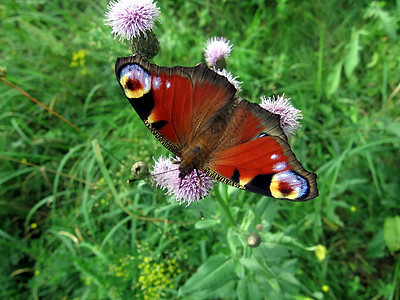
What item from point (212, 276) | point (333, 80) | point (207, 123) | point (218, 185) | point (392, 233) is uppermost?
point (333, 80)

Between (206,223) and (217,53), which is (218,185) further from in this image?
(217,53)

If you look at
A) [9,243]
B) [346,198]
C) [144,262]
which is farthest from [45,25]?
[346,198]

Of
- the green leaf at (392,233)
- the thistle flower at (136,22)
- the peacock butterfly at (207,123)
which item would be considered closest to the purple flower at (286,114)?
the peacock butterfly at (207,123)

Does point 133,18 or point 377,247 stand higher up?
point 133,18

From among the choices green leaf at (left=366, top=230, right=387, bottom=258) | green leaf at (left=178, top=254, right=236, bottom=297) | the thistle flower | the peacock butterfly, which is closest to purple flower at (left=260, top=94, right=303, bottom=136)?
the peacock butterfly

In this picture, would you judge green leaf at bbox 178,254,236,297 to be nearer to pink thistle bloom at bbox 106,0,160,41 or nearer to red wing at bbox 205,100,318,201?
red wing at bbox 205,100,318,201

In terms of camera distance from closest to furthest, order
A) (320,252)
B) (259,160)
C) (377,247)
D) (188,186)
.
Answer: (259,160) < (188,186) < (320,252) < (377,247)

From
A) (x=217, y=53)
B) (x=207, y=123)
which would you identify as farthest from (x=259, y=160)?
(x=217, y=53)

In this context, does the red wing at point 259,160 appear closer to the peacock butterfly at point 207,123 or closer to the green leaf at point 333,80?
the peacock butterfly at point 207,123
